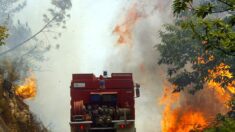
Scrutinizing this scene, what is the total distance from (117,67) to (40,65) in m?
9.60

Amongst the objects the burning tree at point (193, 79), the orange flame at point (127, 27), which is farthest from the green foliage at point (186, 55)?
the orange flame at point (127, 27)

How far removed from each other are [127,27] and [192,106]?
10.9m

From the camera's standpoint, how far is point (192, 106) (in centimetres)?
3016

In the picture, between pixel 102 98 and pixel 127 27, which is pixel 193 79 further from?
pixel 127 27

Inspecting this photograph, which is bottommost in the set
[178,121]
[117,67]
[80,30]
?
[178,121]

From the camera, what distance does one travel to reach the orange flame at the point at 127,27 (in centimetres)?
3681

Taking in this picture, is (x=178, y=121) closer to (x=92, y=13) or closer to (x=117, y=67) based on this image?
(x=117, y=67)

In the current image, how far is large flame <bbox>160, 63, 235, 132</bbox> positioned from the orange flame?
6832 mm

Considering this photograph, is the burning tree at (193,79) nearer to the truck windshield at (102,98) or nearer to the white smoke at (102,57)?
the white smoke at (102,57)

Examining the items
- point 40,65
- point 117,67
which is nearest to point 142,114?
point 117,67

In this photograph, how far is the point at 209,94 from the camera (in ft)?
102

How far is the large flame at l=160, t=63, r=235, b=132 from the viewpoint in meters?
27.5

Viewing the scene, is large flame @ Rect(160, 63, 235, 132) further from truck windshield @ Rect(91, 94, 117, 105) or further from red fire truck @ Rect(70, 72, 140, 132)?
truck windshield @ Rect(91, 94, 117, 105)

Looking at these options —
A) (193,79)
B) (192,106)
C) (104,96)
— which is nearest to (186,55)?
(193,79)
